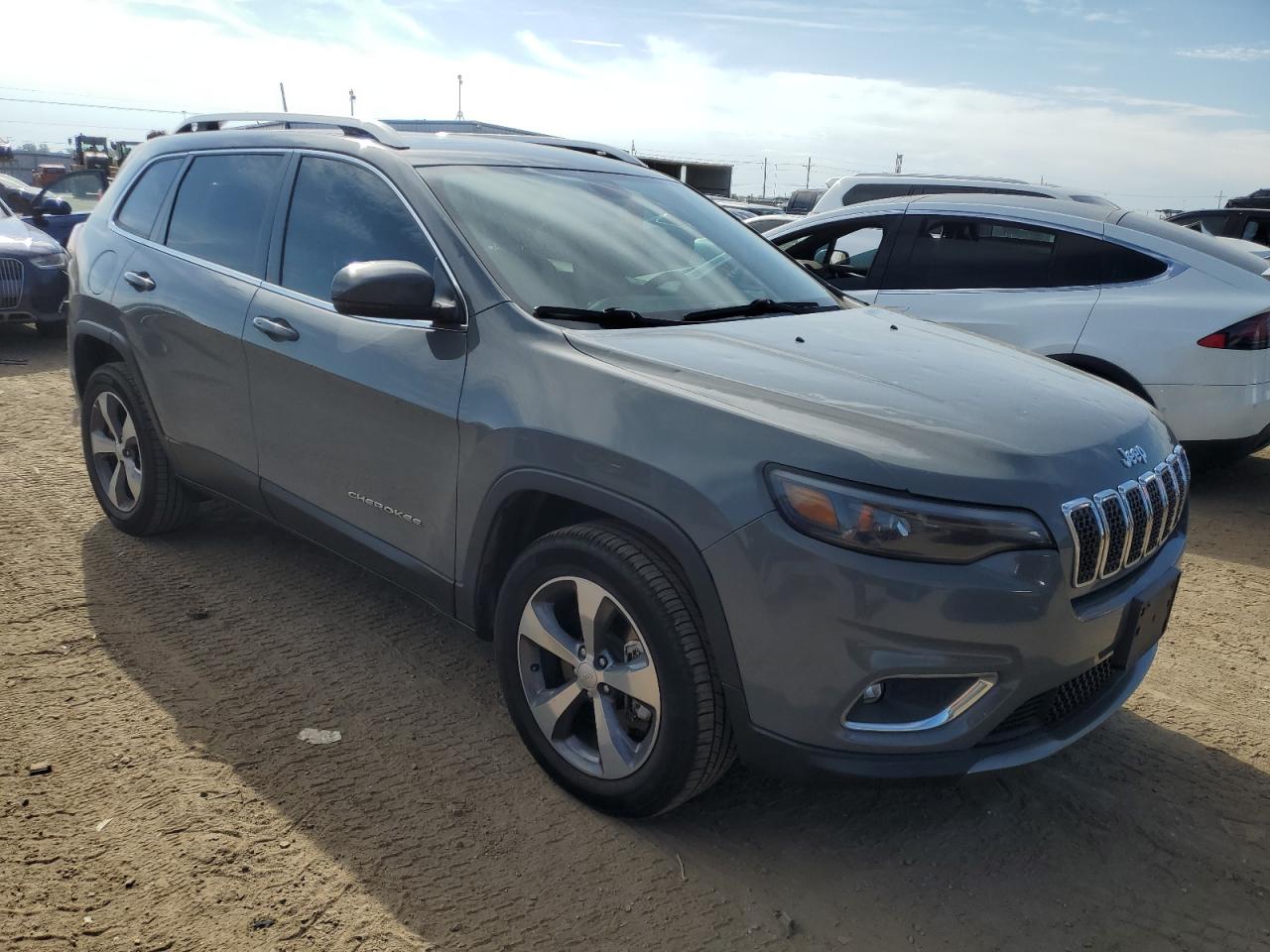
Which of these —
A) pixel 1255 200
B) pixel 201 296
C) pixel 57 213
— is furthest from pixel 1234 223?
pixel 57 213

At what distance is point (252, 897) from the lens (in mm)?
2420

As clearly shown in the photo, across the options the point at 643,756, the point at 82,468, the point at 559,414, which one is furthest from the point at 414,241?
the point at 82,468

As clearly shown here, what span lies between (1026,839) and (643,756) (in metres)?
1.08

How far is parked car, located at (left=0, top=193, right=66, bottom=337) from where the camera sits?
9273mm

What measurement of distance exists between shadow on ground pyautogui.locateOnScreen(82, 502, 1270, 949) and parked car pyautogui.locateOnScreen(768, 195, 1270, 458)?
3.04 metres

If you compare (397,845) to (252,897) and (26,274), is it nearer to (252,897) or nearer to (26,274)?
(252,897)

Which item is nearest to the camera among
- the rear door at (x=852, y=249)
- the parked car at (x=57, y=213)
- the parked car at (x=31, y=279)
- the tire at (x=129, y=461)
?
the tire at (x=129, y=461)

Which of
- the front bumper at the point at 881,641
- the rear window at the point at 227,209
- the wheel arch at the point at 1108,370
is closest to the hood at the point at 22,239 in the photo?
the rear window at the point at 227,209

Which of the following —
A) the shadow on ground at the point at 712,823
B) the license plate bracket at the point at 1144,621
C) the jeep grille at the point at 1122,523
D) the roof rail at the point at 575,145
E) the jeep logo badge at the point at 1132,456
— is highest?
the roof rail at the point at 575,145

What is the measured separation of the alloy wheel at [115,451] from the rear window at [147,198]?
74cm

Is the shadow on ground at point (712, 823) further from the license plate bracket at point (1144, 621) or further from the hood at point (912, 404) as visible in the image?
the hood at point (912, 404)

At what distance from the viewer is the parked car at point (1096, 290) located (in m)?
5.73

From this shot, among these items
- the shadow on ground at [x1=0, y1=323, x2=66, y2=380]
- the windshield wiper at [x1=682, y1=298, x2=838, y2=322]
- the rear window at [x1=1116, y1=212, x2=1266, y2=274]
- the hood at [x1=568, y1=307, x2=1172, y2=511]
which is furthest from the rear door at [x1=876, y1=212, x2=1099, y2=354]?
the shadow on ground at [x1=0, y1=323, x2=66, y2=380]

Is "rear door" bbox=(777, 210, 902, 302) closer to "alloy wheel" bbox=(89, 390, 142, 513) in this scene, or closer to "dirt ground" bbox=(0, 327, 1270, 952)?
"dirt ground" bbox=(0, 327, 1270, 952)
